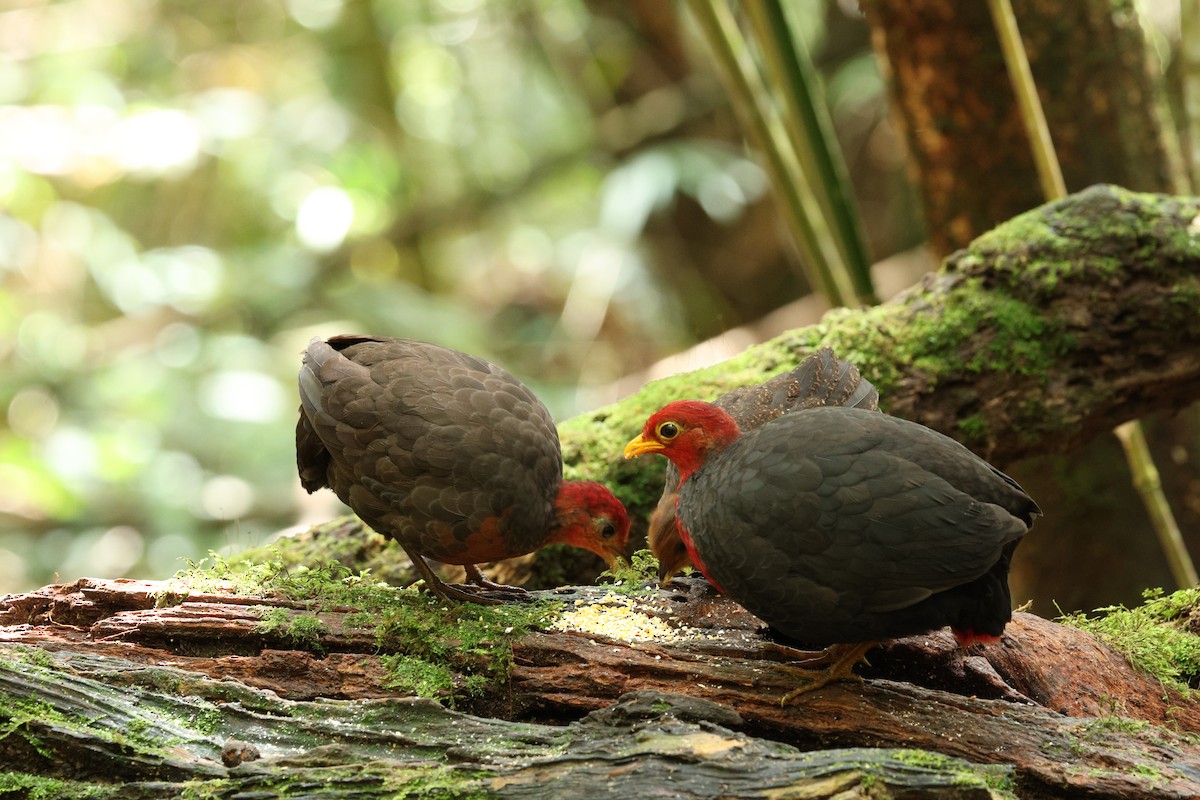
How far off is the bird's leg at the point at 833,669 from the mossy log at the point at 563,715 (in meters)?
0.05

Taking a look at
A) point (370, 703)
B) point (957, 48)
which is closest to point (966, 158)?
point (957, 48)

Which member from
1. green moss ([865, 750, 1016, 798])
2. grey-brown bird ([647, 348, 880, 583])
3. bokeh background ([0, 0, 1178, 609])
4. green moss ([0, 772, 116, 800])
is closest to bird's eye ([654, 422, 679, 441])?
grey-brown bird ([647, 348, 880, 583])

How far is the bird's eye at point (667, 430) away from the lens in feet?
11.1

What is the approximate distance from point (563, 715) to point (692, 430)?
0.99 m

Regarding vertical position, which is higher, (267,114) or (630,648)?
(267,114)

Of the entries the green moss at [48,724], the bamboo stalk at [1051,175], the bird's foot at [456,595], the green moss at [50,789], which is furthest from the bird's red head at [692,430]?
the bamboo stalk at [1051,175]

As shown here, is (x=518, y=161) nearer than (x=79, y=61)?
No

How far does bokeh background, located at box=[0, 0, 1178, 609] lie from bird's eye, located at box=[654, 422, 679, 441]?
13.3 feet

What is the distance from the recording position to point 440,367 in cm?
361

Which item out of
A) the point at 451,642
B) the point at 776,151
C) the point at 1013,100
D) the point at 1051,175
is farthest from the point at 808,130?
the point at 451,642

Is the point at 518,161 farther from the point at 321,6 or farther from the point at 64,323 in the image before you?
the point at 64,323

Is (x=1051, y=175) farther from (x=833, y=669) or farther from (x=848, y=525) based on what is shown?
(x=833, y=669)

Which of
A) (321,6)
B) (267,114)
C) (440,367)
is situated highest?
(321,6)

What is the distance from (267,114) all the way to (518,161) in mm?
2741
